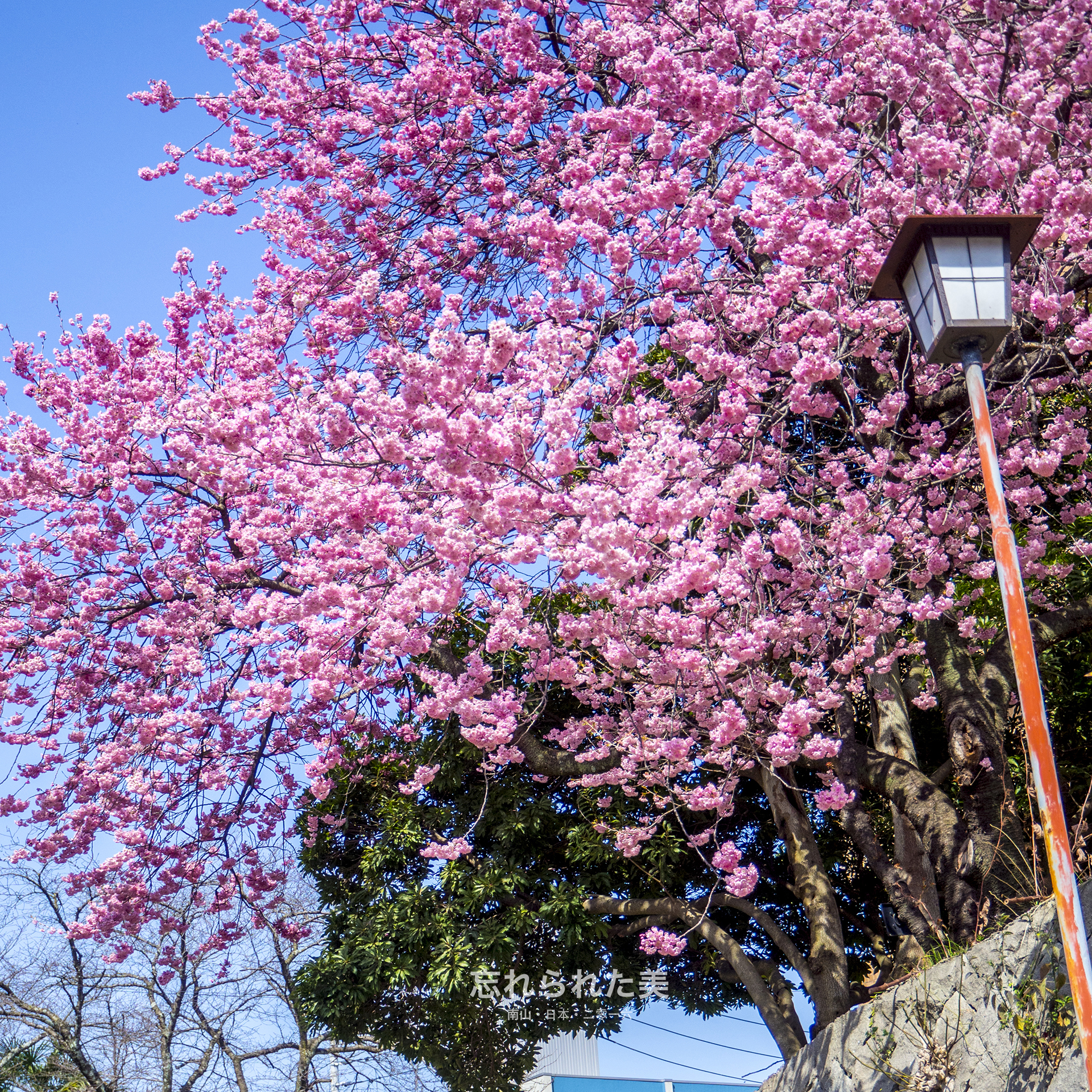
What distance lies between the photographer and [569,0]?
7.08m

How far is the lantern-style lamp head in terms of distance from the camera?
3643 millimetres

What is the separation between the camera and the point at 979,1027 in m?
4.72

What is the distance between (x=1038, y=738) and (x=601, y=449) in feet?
9.12

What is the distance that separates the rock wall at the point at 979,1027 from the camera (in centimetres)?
434

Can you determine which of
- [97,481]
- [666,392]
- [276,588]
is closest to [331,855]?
[276,588]

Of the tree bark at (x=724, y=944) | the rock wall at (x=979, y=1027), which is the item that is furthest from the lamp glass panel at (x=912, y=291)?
the tree bark at (x=724, y=944)

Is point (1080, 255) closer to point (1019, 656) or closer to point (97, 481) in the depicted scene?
point (1019, 656)

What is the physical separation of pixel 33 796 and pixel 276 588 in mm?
2140

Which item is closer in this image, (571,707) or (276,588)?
(276,588)

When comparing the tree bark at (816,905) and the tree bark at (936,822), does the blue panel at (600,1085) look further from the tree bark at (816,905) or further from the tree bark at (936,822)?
the tree bark at (936,822)

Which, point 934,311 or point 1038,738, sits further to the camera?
point 934,311

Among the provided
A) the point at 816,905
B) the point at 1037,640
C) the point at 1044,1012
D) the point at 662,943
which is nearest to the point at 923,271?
the point at 1044,1012

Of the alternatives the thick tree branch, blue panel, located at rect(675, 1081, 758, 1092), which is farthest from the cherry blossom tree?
blue panel, located at rect(675, 1081, 758, 1092)

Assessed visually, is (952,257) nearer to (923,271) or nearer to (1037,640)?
(923,271)
